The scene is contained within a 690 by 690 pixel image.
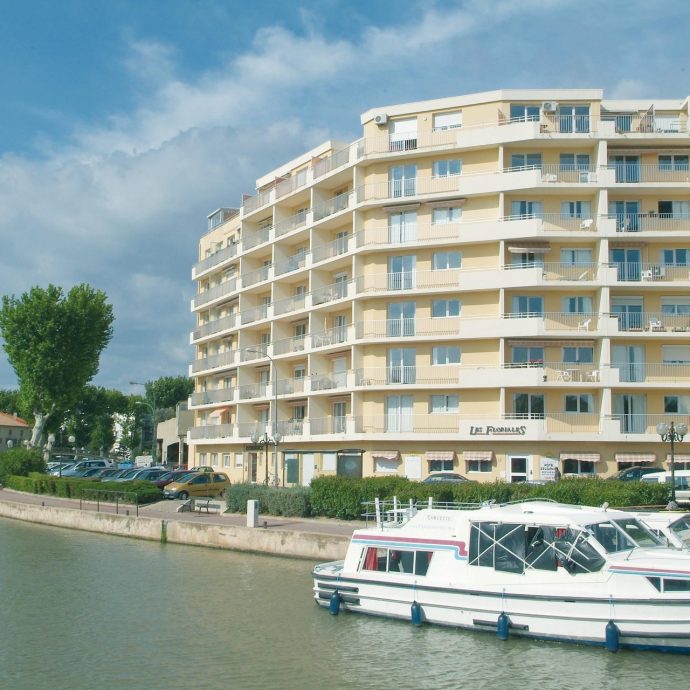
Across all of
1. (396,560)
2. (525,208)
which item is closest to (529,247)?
(525,208)

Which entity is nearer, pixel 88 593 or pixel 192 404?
pixel 88 593

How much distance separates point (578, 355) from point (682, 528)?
24823mm

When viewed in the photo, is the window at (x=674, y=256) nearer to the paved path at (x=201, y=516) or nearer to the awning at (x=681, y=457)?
the awning at (x=681, y=457)

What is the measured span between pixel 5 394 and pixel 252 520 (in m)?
134

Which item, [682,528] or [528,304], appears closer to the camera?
[682,528]

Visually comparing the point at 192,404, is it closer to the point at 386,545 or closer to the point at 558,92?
the point at 558,92

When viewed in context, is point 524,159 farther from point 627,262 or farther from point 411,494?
point 411,494

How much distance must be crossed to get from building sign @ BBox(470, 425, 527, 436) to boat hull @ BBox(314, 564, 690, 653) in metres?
25.1

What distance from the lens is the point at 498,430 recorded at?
153ft

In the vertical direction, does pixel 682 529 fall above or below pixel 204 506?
above

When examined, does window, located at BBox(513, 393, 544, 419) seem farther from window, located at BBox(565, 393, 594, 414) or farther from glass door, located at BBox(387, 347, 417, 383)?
glass door, located at BBox(387, 347, 417, 383)

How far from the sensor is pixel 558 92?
48.8m

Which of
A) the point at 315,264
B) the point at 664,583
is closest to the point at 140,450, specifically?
the point at 315,264

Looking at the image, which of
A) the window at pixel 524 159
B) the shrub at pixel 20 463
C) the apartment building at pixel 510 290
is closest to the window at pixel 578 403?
the apartment building at pixel 510 290
